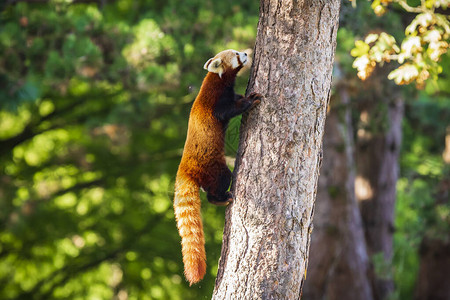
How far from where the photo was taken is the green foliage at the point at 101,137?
5.55 metres

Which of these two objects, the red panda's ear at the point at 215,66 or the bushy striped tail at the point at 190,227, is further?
the red panda's ear at the point at 215,66

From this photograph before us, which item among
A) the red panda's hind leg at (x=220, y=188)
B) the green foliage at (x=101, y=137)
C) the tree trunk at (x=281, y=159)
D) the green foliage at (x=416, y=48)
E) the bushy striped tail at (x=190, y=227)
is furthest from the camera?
the green foliage at (x=101, y=137)

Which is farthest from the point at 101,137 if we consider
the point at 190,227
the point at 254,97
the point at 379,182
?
the point at 254,97

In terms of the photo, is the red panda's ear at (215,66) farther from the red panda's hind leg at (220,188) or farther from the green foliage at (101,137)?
the red panda's hind leg at (220,188)

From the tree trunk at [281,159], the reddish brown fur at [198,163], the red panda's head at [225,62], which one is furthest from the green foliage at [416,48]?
the reddish brown fur at [198,163]

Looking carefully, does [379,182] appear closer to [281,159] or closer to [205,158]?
[205,158]

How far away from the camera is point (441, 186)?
7418 millimetres

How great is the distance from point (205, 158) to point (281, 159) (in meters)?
0.72

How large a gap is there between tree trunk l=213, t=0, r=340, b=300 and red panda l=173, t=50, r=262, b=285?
0.17 meters

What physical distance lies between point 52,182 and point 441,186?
6.93 m

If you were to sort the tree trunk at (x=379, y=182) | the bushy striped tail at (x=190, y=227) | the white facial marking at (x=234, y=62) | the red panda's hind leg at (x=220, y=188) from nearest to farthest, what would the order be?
the bushy striped tail at (x=190, y=227) < the red panda's hind leg at (x=220, y=188) < the white facial marking at (x=234, y=62) < the tree trunk at (x=379, y=182)

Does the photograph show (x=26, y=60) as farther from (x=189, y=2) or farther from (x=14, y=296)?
(x=14, y=296)

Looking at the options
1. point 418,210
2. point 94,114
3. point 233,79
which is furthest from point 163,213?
point 233,79

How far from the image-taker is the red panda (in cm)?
298
